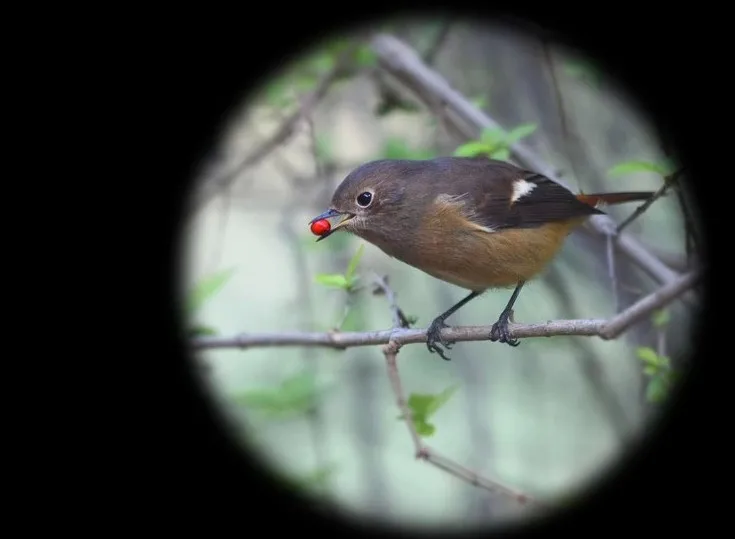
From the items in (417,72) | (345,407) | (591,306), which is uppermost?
(417,72)

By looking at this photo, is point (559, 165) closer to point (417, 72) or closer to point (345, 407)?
point (417, 72)

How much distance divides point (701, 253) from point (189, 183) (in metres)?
2.27

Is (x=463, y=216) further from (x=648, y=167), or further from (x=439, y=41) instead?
(x=439, y=41)

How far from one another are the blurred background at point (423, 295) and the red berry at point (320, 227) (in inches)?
7.7

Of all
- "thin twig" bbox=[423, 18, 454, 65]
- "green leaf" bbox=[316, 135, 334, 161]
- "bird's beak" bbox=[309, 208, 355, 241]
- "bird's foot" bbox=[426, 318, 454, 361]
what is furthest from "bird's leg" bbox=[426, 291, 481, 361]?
"thin twig" bbox=[423, 18, 454, 65]

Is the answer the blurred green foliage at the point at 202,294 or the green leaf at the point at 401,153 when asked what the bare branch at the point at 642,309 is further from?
the green leaf at the point at 401,153

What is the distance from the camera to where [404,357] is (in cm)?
512

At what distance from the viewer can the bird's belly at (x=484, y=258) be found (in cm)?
312

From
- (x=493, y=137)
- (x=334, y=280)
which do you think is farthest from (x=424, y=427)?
(x=493, y=137)

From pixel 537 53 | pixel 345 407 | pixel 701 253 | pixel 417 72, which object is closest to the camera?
pixel 701 253

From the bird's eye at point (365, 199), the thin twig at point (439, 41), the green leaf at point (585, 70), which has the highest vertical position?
the thin twig at point (439, 41)

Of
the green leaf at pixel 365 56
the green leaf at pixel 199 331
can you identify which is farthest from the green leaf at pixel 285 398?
the green leaf at pixel 365 56

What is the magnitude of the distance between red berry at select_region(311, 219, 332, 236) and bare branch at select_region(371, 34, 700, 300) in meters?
0.88

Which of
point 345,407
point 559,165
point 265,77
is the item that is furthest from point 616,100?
point 345,407
